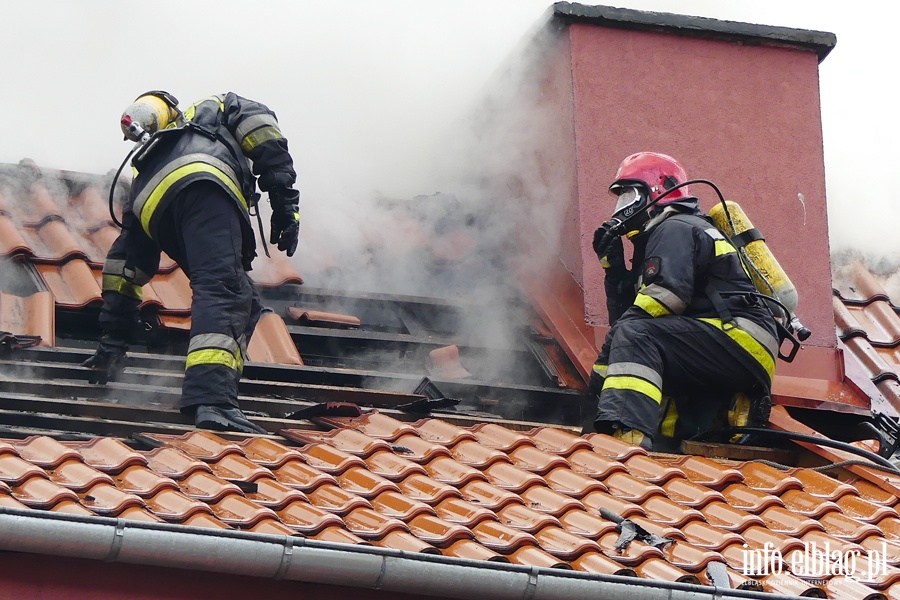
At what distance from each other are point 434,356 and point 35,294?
6.51ft

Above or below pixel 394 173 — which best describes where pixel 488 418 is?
below

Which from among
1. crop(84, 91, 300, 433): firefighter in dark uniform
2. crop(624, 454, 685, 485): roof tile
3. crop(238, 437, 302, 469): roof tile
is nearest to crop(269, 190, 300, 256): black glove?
crop(84, 91, 300, 433): firefighter in dark uniform

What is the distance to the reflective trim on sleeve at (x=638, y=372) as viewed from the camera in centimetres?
662

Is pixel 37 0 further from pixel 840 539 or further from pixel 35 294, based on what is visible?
pixel 840 539

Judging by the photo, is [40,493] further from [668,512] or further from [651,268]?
[651,268]

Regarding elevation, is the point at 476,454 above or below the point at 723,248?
below

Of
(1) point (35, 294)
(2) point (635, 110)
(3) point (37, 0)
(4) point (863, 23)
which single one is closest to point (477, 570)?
(1) point (35, 294)

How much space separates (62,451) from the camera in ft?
17.0

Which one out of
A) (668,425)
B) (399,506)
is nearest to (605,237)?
(668,425)

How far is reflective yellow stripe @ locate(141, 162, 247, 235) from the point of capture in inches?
254

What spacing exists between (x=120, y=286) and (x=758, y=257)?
9.87 ft

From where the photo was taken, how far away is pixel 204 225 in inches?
254

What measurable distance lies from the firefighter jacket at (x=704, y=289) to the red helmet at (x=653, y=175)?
26 centimetres

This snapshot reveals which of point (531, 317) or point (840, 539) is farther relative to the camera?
point (531, 317)
